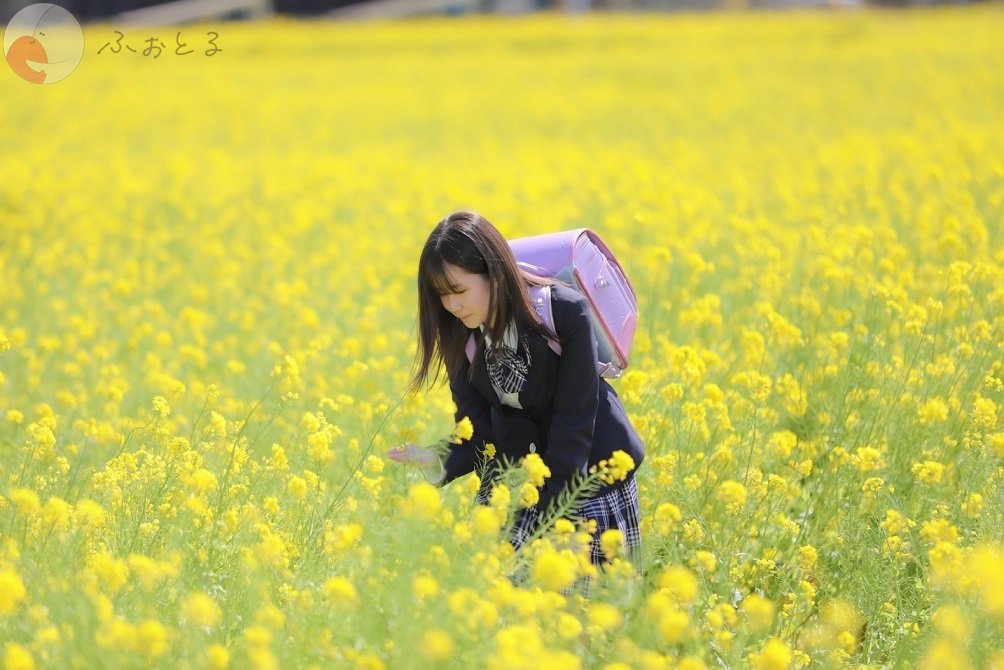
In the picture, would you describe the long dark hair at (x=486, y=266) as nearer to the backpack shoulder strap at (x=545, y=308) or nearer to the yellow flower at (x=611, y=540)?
the backpack shoulder strap at (x=545, y=308)

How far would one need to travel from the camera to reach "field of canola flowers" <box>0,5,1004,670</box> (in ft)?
7.92

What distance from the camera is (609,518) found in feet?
9.74

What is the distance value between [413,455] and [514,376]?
13.4 inches

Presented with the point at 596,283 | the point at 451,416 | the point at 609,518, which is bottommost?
the point at 451,416

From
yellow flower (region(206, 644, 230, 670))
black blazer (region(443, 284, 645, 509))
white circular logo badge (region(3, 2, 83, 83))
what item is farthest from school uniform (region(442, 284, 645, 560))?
white circular logo badge (region(3, 2, 83, 83))

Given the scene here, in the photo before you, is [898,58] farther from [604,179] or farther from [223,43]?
[223,43]

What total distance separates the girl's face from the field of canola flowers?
527 mm

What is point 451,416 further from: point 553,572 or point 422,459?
point 553,572

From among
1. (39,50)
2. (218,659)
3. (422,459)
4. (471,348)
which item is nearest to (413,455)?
(422,459)

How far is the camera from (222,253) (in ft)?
24.8

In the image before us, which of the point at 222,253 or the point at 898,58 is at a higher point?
the point at 222,253

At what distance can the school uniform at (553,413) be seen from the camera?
2857mm

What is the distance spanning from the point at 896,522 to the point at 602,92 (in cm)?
1506

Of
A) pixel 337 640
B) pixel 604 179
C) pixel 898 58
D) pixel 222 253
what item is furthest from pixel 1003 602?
pixel 898 58
